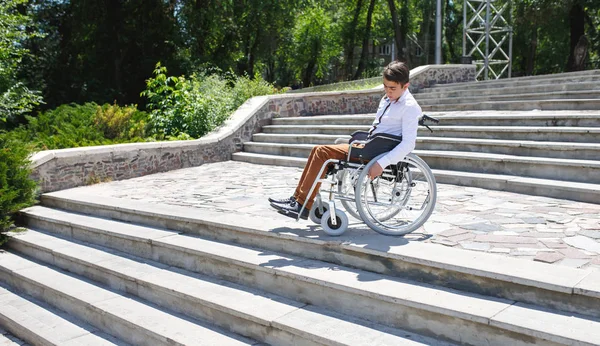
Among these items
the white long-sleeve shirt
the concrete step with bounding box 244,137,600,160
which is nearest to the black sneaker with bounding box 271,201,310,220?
the white long-sleeve shirt

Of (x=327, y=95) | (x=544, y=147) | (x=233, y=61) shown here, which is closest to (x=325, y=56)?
(x=233, y=61)

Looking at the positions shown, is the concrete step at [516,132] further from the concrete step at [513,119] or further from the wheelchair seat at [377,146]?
→ the wheelchair seat at [377,146]

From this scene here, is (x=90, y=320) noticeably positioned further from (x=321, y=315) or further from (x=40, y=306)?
(x=321, y=315)

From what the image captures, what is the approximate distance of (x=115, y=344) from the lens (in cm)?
449

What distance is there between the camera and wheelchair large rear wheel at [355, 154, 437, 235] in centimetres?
450

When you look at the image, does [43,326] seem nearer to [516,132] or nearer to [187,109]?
[516,132]

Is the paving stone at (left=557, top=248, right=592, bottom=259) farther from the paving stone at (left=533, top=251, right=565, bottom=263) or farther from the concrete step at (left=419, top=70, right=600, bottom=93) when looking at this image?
the concrete step at (left=419, top=70, right=600, bottom=93)

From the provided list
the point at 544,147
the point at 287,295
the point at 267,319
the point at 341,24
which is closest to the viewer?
the point at 267,319

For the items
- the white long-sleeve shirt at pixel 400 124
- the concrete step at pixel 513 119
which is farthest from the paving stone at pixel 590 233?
the concrete step at pixel 513 119

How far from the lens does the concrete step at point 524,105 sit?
30.7 feet

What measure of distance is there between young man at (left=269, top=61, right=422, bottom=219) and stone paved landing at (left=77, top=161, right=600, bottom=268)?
37 centimetres

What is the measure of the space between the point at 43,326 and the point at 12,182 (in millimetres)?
2662

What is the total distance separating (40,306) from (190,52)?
50.4 feet

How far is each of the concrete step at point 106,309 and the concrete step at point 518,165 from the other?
443 cm
